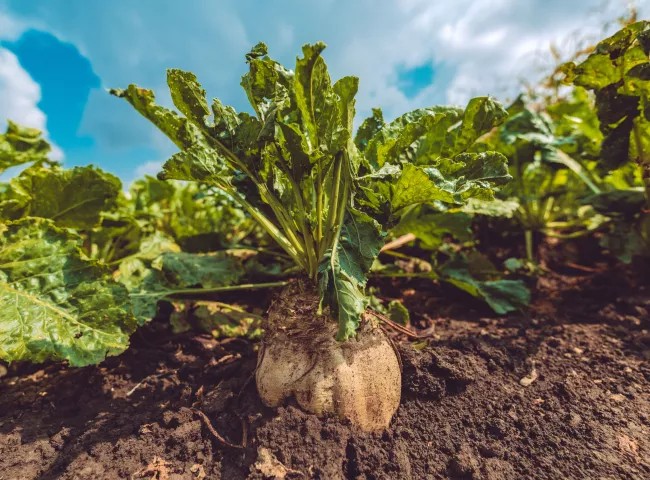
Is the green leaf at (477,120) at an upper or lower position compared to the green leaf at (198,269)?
upper

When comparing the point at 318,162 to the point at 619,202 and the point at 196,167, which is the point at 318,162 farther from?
the point at 619,202

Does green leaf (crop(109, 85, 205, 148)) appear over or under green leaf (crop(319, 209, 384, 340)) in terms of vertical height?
over

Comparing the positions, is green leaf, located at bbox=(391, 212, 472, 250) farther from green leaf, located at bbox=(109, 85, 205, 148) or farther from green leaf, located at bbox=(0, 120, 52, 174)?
green leaf, located at bbox=(0, 120, 52, 174)

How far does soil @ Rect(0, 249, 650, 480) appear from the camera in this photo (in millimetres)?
1310

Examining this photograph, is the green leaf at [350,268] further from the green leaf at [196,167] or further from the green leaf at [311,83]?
the green leaf at [196,167]

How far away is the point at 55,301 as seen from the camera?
1729mm

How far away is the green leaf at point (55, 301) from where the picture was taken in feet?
5.22

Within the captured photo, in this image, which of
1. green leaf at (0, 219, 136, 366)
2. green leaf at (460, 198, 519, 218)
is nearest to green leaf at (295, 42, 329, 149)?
green leaf at (0, 219, 136, 366)

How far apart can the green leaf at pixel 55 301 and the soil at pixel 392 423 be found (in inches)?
12.5

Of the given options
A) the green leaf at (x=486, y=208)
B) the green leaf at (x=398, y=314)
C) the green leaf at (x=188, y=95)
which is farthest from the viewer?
the green leaf at (x=486, y=208)

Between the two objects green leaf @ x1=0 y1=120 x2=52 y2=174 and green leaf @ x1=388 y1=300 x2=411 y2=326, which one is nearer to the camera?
green leaf @ x1=388 y1=300 x2=411 y2=326

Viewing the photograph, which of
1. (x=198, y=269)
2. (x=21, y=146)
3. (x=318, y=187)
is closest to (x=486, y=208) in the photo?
(x=318, y=187)

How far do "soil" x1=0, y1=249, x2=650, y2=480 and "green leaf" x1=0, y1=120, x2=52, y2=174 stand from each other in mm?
1332

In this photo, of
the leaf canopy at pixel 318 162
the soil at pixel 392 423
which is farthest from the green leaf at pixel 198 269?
the leaf canopy at pixel 318 162
